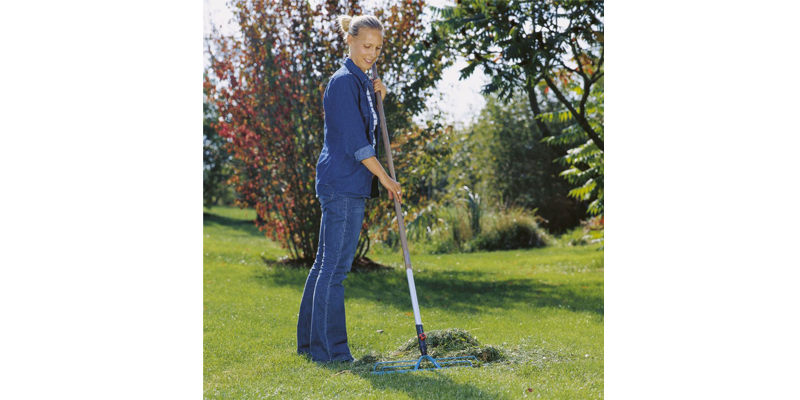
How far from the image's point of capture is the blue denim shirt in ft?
9.82

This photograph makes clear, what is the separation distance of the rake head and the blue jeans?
244mm

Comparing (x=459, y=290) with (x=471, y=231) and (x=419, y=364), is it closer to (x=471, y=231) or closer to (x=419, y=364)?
(x=419, y=364)

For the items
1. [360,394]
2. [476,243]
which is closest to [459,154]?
[476,243]

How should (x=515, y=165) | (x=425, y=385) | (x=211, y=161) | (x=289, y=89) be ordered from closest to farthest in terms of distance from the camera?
(x=425, y=385), (x=289, y=89), (x=515, y=165), (x=211, y=161)

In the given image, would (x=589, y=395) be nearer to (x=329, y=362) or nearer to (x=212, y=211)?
(x=329, y=362)

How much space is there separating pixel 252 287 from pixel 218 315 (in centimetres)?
118

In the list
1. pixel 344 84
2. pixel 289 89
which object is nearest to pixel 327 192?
pixel 344 84

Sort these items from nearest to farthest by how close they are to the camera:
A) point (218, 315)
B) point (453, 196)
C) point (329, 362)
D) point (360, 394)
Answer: point (360, 394)
point (329, 362)
point (218, 315)
point (453, 196)

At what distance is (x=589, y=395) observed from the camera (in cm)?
255

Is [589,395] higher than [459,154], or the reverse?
[459,154]

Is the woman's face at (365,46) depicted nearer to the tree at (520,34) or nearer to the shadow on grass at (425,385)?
the shadow on grass at (425,385)

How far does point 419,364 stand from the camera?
9.56 feet

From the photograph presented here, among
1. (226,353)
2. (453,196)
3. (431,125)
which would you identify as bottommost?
(226,353)

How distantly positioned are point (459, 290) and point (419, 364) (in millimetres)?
2679
